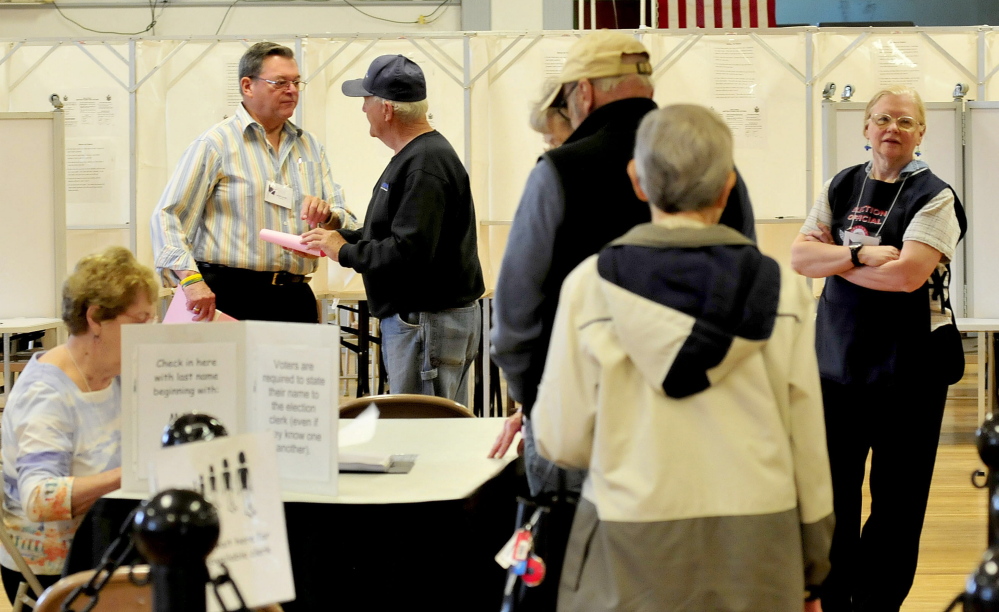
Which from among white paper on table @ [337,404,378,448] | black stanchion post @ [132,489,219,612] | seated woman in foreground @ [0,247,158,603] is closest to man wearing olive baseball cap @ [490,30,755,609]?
white paper on table @ [337,404,378,448]

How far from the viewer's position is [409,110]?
10.4ft

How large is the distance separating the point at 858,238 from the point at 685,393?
1.61m

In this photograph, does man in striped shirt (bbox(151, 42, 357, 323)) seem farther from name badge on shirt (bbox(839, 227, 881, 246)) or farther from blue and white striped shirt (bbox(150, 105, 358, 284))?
name badge on shirt (bbox(839, 227, 881, 246))

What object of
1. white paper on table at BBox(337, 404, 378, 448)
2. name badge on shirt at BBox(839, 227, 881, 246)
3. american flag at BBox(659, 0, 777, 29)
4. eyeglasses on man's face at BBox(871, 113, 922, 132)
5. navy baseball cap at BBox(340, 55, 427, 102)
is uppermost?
american flag at BBox(659, 0, 777, 29)

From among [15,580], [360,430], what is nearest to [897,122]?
[360,430]

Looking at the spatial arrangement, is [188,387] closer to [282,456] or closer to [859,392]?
[282,456]

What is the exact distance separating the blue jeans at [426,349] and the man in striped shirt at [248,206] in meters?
0.33

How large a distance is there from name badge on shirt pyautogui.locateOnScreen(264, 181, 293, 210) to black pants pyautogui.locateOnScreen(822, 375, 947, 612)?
1.75 metres

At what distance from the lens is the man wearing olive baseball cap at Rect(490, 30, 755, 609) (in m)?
1.70

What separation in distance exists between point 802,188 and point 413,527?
4.83 metres

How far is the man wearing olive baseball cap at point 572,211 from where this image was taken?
1700 mm

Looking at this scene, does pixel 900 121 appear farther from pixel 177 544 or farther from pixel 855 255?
pixel 177 544

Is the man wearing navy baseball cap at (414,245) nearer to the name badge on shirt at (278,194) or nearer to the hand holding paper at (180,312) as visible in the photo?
the name badge on shirt at (278,194)

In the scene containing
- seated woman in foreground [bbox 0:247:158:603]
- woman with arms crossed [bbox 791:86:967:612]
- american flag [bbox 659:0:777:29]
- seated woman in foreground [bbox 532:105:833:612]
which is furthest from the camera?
american flag [bbox 659:0:777:29]
